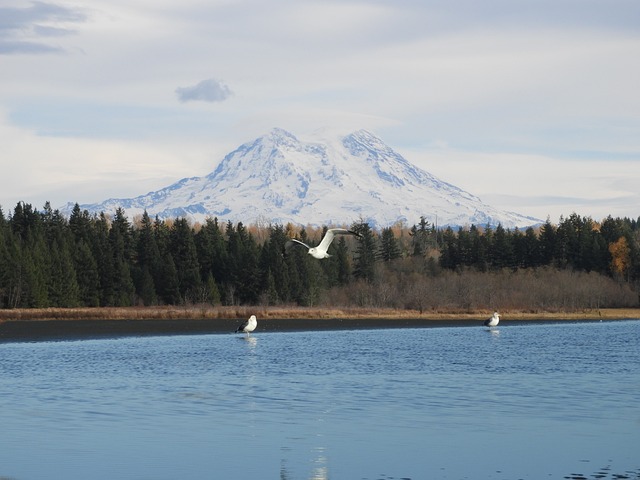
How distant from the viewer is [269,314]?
112 m

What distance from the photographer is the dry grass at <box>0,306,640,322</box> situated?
4021 inches

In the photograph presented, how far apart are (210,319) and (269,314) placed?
9145mm

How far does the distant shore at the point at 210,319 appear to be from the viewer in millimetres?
81875

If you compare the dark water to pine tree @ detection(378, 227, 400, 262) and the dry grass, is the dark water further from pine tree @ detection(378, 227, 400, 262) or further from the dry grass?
pine tree @ detection(378, 227, 400, 262)

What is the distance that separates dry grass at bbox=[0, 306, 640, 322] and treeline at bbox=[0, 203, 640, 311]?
834 centimetres

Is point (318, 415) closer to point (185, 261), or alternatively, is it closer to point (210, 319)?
point (210, 319)

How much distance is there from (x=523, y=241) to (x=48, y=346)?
12332 cm

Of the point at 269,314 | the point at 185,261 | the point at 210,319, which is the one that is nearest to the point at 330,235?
the point at 210,319

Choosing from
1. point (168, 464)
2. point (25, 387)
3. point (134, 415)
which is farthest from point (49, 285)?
point (168, 464)

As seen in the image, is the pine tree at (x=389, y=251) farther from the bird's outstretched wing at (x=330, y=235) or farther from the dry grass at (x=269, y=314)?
the bird's outstretched wing at (x=330, y=235)

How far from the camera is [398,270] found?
17550cm

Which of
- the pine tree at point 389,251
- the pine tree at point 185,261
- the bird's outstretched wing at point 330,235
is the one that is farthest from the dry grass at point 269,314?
the bird's outstretched wing at point 330,235

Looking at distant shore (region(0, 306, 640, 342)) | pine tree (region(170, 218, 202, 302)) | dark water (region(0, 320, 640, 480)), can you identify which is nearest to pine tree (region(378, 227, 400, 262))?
pine tree (region(170, 218, 202, 302))

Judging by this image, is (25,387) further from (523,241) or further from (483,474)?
(523,241)
